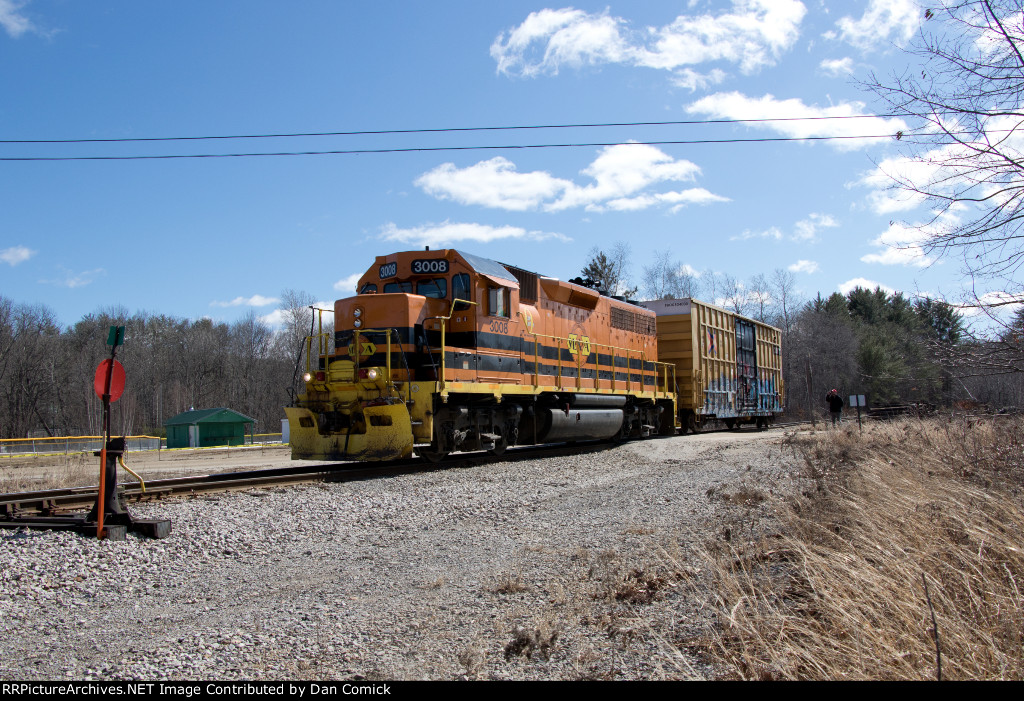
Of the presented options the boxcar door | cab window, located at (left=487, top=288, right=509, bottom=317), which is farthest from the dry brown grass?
the boxcar door

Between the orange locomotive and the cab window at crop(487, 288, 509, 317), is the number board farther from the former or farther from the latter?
the cab window at crop(487, 288, 509, 317)

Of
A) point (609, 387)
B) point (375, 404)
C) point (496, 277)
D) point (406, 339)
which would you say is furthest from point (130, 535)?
point (609, 387)

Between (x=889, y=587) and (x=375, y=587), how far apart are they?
3.74 metres

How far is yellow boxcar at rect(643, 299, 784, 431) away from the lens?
21.8 m

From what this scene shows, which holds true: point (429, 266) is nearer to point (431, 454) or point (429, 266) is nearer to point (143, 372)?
point (431, 454)

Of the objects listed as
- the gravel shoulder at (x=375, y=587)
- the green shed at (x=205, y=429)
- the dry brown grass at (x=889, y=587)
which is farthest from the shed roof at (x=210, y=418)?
the dry brown grass at (x=889, y=587)

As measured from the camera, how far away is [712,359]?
2308 cm

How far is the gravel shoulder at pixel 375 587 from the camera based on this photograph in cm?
386

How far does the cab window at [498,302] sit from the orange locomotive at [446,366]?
2 cm

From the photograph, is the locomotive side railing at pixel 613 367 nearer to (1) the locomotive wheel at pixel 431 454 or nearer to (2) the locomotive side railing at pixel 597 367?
(2) the locomotive side railing at pixel 597 367

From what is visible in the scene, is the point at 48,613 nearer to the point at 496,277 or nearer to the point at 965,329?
the point at 965,329

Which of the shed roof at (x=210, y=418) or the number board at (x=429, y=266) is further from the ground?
the number board at (x=429, y=266)

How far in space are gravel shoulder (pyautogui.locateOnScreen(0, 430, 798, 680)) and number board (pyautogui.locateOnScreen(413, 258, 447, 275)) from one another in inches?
181

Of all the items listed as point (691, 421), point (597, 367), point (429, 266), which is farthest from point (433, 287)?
point (691, 421)
